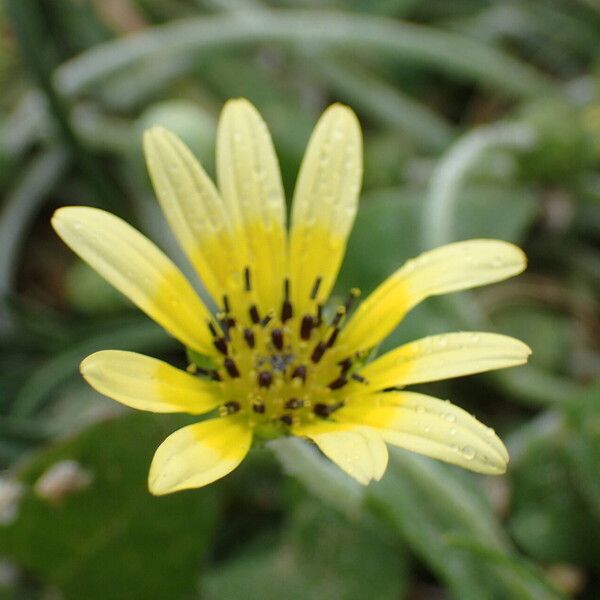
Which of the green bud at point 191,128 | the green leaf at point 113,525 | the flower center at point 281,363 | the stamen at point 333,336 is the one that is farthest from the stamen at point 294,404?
the green bud at point 191,128

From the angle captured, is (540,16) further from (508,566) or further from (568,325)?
(508,566)

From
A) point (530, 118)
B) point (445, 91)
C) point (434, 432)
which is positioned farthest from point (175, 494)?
point (445, 91)

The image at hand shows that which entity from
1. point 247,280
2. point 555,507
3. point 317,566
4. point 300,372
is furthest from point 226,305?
point 555,507

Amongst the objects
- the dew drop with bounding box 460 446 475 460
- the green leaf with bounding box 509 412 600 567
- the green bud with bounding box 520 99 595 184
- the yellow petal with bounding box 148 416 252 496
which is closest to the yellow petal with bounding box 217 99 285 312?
the yellow petal with bounding box 148 416 252 496

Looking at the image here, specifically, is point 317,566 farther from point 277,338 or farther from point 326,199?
point 326,199

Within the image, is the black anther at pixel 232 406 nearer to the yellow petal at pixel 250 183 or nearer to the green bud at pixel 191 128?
the yellow petal at pixel 250 183

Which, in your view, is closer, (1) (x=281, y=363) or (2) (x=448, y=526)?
(1) (x=281, y=363)
